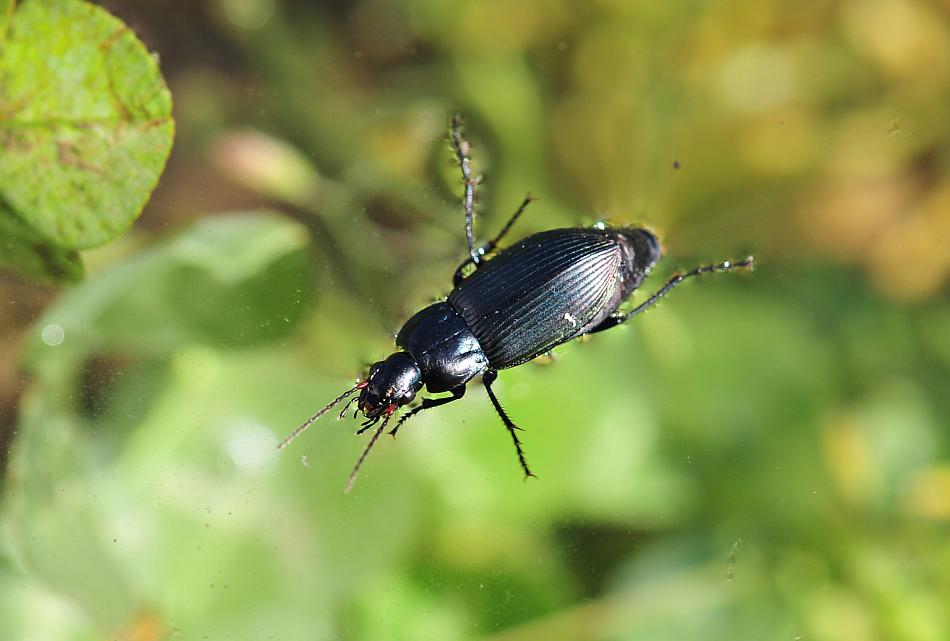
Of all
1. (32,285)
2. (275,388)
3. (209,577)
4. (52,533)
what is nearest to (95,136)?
(32,285)

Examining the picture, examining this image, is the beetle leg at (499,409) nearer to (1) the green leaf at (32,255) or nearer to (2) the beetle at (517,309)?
(2) the beetle at (517,309)

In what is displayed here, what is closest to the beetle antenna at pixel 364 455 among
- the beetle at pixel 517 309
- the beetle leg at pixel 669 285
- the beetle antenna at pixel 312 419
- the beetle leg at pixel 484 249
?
the beetle at pixel 517 309

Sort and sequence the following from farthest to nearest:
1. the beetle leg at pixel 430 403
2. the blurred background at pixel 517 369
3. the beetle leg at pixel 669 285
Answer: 1. the beetle leg at pixel 669 285
2. the beetle leg at pixel 430 403
3. the blurred background at pixel 517 369

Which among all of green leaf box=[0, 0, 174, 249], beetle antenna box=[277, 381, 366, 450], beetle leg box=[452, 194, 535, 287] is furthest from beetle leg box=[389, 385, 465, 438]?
green leaf box=[0, 0, 174, 249]

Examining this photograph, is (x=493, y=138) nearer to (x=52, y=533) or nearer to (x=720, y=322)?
(x=720, y=322)

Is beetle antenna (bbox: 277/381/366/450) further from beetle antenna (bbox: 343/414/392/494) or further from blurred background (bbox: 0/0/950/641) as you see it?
beetle antenna (bbox: 343/414/392/494)

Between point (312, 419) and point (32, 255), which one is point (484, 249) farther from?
point (32, 255)
